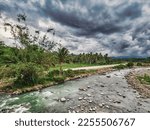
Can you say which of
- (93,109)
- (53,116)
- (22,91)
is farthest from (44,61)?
(53,116)

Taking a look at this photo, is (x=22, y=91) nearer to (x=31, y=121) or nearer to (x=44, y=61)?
(x=31, y=121)

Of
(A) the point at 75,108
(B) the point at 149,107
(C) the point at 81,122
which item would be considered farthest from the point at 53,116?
(B) the point at 149,107

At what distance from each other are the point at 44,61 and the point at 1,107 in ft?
98.6

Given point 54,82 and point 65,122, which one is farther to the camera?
point 54,82

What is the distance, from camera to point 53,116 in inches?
258

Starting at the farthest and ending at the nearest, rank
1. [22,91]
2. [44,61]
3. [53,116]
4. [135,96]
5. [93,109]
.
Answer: [44,61] → [22,91] → [135,96] → [93,109] → [53,116]

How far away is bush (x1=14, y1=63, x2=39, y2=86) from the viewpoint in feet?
71.9

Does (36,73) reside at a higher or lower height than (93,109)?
higher

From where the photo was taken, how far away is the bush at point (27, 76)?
71.9 ft

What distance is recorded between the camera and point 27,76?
2236 cm

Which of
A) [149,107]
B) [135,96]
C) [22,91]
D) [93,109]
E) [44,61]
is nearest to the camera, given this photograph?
[93,109]

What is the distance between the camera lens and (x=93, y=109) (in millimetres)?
12359

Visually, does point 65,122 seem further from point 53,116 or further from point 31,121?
point 31,121

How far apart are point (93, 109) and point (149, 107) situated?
4231 mm
